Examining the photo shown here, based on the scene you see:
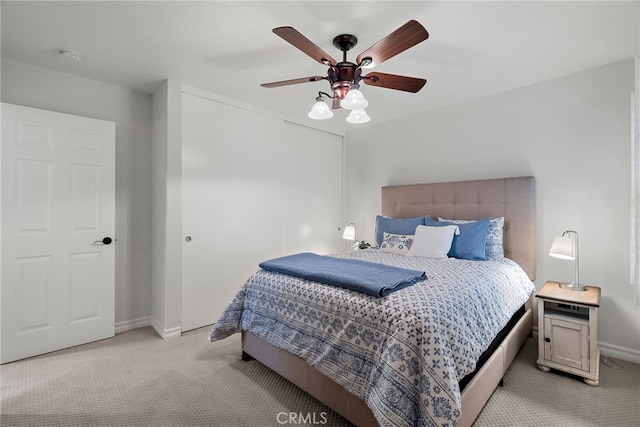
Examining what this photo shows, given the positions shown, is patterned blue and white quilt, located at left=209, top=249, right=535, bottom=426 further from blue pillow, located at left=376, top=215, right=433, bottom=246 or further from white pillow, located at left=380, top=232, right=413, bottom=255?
blue pillow, located at left=376, top=215, right=433, bottom=246

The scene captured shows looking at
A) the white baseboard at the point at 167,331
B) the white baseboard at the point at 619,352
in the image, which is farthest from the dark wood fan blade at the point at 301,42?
the white baseboard at the point at 619,352

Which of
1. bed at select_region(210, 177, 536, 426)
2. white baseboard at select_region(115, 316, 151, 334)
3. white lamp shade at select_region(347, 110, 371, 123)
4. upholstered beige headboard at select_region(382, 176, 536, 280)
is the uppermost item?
white lamp shade at select_region(347, 110, 371, 123)

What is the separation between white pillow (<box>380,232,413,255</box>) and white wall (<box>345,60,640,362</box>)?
100cm

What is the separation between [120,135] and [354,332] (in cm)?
299

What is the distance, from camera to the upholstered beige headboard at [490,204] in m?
2.78

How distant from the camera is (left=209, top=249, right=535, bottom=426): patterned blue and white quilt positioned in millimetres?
1278

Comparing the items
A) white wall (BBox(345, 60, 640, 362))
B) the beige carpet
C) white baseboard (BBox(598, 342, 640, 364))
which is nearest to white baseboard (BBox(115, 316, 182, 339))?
the beige carpet

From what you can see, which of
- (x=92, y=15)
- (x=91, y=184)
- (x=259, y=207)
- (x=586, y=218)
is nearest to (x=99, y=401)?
(x=91, y=184)

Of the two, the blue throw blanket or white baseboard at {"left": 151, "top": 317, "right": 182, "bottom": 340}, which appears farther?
white baseboard at {"left": 151, "top": 317, "right": 182, "bottom": 340}

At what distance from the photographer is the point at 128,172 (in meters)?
2.99

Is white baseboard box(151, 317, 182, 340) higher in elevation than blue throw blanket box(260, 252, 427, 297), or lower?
lower

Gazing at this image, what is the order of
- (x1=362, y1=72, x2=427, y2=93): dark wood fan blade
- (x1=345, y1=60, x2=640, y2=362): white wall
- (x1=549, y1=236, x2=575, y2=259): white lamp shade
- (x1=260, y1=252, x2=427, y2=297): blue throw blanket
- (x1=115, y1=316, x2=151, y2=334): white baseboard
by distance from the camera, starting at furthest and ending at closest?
(x1=115, y1=316, x2=151, y2=334): white baseboard, (x1=345, y1=60, x2=640, y2=362): white wall, (x1=549, y1=236, x2=575, y2=259): white lamp shade, (x1=362, y1=72, x2=427, y2=93): dark wood fan blade, (x1=260, y1=252, x2=427, y2=297): blue throw blanket

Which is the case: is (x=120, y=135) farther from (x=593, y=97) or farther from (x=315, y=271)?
(x=593, y=97)

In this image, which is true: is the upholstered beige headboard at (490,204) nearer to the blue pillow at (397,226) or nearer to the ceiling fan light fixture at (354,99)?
the blue pillow at (397,226)
